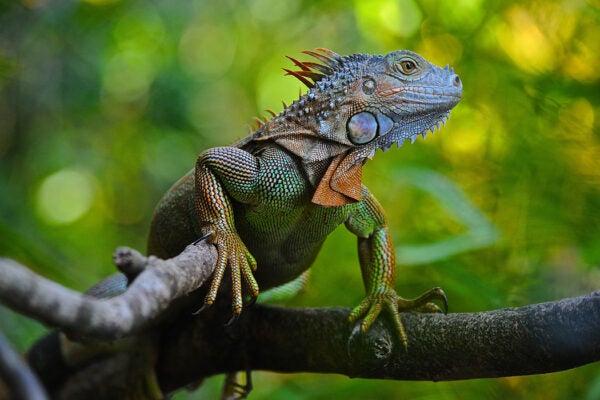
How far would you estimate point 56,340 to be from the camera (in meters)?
3.64

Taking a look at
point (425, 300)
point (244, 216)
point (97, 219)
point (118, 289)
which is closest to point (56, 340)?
point (118, 289)

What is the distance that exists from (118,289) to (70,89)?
383 cm

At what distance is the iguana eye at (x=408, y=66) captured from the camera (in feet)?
8.74

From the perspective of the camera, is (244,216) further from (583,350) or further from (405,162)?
(405,162)

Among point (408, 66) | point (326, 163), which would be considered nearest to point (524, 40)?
point (408, 66)

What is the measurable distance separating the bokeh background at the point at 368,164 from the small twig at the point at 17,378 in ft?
6.47

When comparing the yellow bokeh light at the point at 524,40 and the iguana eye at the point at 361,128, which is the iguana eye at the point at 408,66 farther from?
the yellow bokeh light at the point at 524,40

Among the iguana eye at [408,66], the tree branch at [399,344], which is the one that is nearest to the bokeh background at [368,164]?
the tree branch at [399,344]

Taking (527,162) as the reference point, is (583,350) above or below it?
below

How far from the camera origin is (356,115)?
2.58 metres

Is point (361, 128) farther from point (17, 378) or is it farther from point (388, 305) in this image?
point (17, 378)

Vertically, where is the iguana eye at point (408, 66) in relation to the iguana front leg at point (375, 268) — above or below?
above

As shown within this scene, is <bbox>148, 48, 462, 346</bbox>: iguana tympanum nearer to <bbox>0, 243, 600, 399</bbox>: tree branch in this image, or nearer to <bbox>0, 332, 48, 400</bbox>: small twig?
<bbox>0, 243, 600, 399</bbox>: tree branch

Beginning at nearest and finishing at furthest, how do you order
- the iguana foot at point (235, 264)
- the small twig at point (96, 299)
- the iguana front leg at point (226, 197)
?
the small twig at point (96, 299), the iguana foot at point (235, 264), the iguana front leg at point (226, 197)
